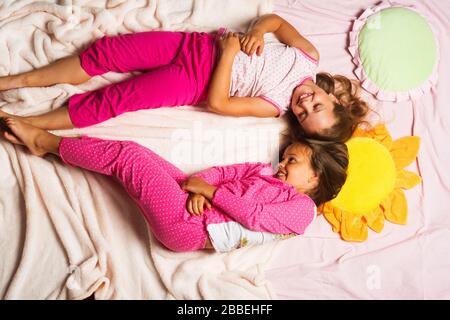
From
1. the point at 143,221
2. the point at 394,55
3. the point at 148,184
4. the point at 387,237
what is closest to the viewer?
the point at 148,184

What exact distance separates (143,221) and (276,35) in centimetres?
69

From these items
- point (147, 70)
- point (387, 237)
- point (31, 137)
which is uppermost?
point (147, 70)

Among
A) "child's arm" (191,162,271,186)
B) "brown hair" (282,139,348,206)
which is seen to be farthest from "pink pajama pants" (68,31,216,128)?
"brown hair" (282,139,348,206)

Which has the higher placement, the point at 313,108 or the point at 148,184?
the point at 313,108

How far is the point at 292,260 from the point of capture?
1394mm

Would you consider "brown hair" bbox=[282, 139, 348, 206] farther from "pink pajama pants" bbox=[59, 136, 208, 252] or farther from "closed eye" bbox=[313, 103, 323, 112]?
"pink pajama pants" bbox=[59, 136, 208, 252]

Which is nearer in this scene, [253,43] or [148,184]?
[148,184]

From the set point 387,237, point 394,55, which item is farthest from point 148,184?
point 394,55

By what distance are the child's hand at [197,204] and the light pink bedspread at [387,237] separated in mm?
276

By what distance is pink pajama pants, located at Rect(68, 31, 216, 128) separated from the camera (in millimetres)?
1359

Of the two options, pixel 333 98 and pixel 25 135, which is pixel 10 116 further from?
pixel 333 98

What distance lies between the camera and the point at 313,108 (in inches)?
55.7

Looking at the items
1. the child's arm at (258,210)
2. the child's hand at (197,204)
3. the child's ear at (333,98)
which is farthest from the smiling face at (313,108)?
the child's hand at (197,204)
